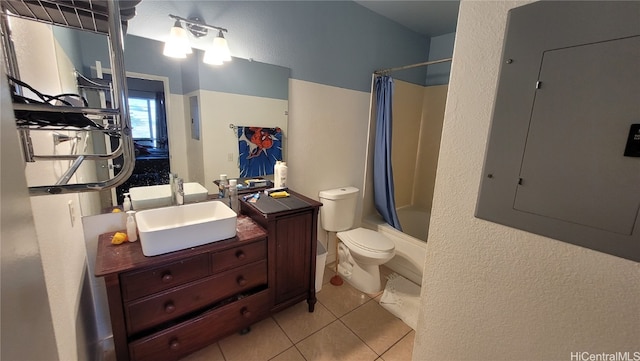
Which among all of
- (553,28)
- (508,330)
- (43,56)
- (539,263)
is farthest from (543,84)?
(43,56)

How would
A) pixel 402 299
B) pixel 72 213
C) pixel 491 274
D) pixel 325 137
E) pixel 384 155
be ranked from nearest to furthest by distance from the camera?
pixel 491 274 < pixel 72 213 < pixel 402 299 < pixel 325 137 < pixel 384 155

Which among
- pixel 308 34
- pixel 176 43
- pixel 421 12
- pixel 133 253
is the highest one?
pixel 421 12

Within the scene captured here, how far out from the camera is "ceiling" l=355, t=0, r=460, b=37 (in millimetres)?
2135

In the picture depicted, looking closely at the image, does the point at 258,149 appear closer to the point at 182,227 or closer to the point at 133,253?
the point at 182,227

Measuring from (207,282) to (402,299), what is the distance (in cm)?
154

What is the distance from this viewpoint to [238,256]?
1.46 meters

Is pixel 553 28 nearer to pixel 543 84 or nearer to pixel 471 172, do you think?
pixel 543 84

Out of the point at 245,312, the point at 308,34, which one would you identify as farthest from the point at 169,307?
the point at 308,34

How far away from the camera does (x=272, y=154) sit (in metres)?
2.01

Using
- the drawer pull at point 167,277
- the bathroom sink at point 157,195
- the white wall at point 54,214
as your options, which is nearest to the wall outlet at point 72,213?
the white wall at point 54,214

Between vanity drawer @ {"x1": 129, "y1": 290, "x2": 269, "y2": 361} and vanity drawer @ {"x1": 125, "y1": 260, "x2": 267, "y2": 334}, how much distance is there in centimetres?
6

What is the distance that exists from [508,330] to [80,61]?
215 cm

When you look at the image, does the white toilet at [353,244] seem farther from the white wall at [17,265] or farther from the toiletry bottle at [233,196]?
the white wall at [17,265]

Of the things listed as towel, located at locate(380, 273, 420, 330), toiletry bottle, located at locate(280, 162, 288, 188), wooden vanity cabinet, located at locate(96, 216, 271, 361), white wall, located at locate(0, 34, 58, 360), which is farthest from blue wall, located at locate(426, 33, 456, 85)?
white wall, located at locate(0, 34, 58, 360)
